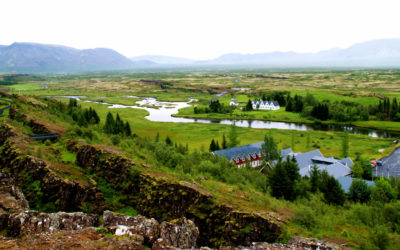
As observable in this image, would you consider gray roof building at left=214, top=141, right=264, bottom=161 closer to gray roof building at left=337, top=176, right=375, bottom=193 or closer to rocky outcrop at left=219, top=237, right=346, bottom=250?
gray roof building at left=337, top=176, right=375, bottom=193

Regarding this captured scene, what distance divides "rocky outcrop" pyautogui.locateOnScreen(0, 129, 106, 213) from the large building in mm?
26854

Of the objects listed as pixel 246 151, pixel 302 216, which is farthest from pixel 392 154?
pixel 302 216

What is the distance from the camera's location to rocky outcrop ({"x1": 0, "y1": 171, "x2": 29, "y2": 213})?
507 inches

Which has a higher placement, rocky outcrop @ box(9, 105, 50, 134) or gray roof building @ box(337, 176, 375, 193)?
rocky outcrop @ box(9, 105, 50, 134)

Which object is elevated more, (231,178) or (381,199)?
(231,178)

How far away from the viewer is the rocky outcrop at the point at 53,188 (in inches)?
603

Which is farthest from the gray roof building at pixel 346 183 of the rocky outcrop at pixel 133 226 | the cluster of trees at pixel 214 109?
the cluster of trees at pixel 214 109

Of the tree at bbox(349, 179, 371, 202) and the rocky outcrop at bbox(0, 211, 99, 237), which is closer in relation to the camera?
the rocky outcrop at bbox(0, 211, 99, 237)

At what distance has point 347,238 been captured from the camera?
508 inches

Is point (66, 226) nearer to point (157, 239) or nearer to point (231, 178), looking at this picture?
point (157, 239)

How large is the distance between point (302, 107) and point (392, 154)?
57.0 m

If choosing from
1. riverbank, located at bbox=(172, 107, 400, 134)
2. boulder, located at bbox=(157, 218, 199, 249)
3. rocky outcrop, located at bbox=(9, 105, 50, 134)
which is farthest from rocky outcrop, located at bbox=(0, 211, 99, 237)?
riverbank, located at bbox=(172, 107, 400, 134)

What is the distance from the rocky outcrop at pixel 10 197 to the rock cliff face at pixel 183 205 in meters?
4.69

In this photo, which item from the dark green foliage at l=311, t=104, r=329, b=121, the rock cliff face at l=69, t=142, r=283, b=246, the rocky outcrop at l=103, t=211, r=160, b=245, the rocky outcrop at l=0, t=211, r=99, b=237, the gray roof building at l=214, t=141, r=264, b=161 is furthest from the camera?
the dark green foliage at l=311, t=104, r=329, b=121
